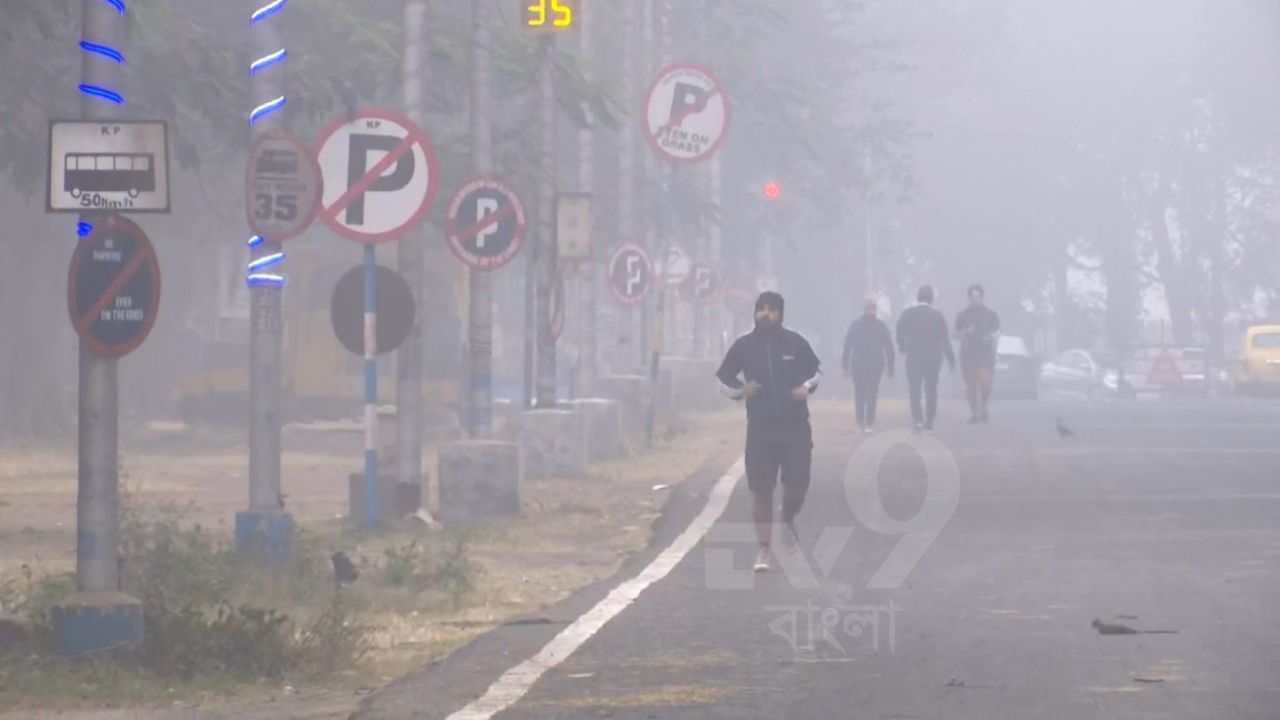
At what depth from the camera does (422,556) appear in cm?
1448

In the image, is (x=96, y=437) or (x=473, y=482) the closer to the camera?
(x=96, y=437)

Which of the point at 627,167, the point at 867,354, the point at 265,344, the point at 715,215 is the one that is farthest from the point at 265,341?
the point at 715,215

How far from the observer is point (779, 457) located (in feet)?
48.4

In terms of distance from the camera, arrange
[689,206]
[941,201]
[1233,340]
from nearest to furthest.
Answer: [689,206]
[941,201]
[1233,340]

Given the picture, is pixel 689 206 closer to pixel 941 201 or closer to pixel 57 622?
pixel 57 622

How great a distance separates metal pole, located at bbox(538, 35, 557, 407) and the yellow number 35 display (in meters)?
2.35

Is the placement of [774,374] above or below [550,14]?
below

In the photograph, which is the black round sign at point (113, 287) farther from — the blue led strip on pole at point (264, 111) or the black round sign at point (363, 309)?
the black round sign at point (363, 309)


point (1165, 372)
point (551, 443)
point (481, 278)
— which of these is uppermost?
point (481, 278)

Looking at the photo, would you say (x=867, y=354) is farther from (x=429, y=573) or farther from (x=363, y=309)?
(x=429, y=573)

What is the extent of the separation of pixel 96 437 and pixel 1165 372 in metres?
52.9

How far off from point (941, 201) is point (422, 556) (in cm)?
7103

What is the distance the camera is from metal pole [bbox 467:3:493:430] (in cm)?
1905

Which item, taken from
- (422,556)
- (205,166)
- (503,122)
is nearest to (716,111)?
(503,122)
